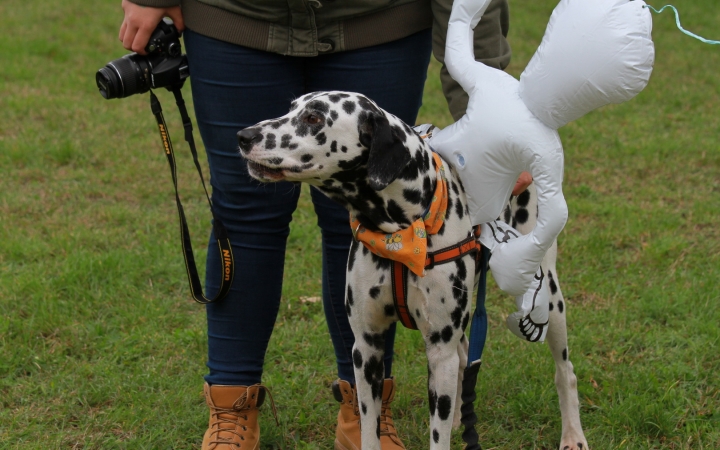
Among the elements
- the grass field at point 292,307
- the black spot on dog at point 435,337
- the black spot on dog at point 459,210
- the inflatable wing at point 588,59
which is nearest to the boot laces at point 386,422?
the grass field at point 292,307

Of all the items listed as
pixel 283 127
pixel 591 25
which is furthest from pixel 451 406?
pixel 591 25

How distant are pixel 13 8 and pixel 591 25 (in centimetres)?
1050

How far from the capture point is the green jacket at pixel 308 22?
2.79 metres

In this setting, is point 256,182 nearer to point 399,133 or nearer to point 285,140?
point 285,140

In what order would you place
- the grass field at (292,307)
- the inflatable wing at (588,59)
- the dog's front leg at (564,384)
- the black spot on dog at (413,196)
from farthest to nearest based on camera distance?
the grass field at (292,307) < the dog's front leg at (564,384) < the black spot on dog at (413,196) < the inflatable wing at (588,59)

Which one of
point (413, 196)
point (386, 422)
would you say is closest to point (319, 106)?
point (413, 196)

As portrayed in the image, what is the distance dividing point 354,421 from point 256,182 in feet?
3.48

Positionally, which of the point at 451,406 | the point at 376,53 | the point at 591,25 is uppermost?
the point at 591,25

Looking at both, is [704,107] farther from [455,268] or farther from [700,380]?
[455,268]

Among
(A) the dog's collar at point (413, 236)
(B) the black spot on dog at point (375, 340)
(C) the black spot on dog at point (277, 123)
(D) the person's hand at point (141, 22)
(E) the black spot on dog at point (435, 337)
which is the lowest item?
(B) the black spot on dog at point (375, 340)

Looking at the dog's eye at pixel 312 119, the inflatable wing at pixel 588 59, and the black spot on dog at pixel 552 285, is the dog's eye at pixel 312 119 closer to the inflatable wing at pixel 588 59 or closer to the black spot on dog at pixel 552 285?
the inflatable wing at pixel 588 59

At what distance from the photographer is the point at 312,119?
264 cm

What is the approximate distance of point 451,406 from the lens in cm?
287

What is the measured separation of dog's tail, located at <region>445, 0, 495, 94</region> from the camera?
9.07 ft
